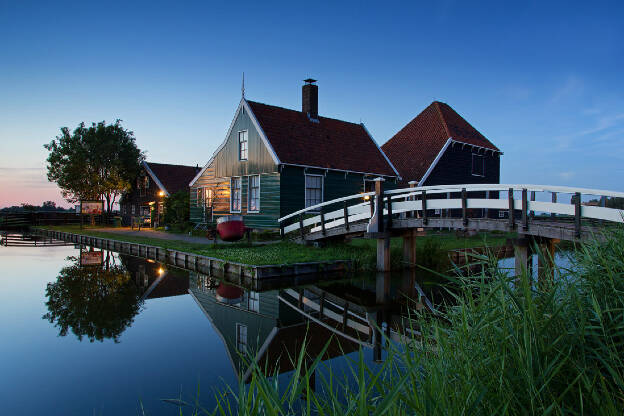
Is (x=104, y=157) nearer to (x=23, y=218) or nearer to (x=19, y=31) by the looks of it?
(x=23, y=218)

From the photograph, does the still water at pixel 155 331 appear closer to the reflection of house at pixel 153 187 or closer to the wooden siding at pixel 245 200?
the wooden siding at pixel 245 200

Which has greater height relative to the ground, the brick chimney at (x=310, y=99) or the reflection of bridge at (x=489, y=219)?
the brick chimney at (x=310, y=99)

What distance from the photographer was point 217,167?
21875 millimetres

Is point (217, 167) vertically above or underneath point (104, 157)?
underneath

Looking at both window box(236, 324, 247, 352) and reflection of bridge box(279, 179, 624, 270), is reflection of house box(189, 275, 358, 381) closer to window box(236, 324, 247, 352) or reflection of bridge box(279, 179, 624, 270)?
window box(236, 324, 247, 352)

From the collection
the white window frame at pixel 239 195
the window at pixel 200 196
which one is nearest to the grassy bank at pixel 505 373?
the white window frame at pixel 239 195

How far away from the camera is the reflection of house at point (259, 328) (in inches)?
222

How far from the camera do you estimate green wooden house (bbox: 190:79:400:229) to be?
1828 centimetres

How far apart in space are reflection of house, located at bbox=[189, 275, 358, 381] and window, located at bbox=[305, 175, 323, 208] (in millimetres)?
9159

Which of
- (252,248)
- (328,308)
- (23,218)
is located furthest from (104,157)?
(328,308)

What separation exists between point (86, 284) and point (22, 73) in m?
18.1

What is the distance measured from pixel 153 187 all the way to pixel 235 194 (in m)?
16.5

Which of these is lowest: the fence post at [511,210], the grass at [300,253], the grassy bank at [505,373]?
the grass at [300,253]

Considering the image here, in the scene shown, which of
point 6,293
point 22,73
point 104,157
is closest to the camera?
point 6,293
